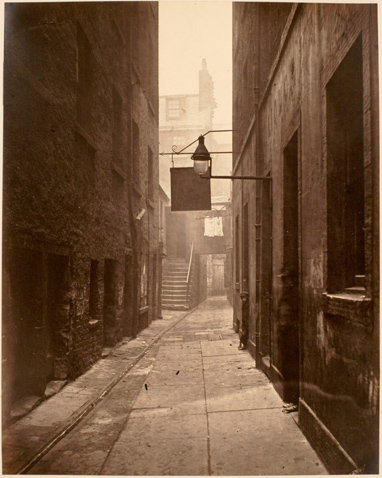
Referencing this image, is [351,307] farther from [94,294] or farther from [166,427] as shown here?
[94,294]

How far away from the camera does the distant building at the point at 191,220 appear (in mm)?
24216

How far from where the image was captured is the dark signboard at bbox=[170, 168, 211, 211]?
11.6 meters

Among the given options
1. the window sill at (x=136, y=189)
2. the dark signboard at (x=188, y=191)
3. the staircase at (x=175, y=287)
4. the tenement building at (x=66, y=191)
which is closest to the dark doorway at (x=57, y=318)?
the tenement building at (x=66, y=191)

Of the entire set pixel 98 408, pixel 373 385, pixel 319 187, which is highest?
pixel 319 187

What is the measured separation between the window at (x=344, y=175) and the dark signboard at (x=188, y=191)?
24.7 feet

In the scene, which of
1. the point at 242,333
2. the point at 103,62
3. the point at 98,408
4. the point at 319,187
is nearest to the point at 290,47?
the point at 319,187

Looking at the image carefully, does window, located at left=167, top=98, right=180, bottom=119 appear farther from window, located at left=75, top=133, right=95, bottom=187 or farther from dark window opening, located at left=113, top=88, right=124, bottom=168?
window, located at left=75, top=133, right=95, bottom=187

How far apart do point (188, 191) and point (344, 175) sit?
809 centimetres

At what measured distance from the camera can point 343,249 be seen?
3.94 m

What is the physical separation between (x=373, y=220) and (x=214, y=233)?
26.6 m

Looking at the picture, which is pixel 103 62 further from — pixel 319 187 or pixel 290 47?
pixel 319 187

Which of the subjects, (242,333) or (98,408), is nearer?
(98,408)

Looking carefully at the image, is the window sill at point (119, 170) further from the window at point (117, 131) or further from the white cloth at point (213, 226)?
the white cloth at point (213, 226)

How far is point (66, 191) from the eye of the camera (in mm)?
6805
